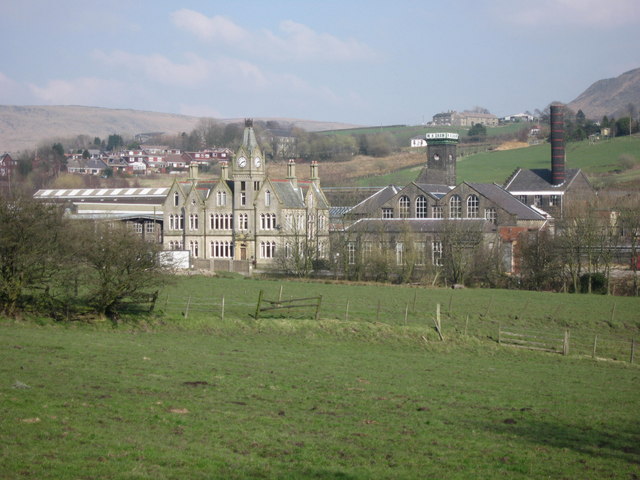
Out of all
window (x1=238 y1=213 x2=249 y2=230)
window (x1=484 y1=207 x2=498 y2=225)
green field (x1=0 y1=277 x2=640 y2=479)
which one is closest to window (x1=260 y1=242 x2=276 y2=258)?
window (x1=238 y1=213 x2=249 y2=230)

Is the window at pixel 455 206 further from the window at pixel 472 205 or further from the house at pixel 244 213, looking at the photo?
the house at pixel 244 213

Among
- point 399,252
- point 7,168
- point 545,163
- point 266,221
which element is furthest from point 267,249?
point 7,168

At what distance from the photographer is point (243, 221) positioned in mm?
76250

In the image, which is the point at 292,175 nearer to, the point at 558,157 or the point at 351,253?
the point at 351,253

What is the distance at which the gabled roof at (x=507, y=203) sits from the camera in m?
76.2

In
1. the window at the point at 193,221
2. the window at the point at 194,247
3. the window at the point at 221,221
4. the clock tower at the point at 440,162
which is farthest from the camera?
the clock tower at the point at 440,162

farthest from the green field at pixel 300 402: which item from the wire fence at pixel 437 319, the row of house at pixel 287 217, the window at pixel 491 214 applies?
the window at pixel 491 214

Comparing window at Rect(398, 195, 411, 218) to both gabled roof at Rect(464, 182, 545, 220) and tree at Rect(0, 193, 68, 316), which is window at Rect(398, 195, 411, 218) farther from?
tree at Rect(0, 193, 68, 316)

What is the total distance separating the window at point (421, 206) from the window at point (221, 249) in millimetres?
19119

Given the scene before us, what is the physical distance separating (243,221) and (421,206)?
18002mm

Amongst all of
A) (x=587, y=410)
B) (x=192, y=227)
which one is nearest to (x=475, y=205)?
(x=192, y=227)

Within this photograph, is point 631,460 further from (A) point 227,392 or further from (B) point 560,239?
(B) point 560,239

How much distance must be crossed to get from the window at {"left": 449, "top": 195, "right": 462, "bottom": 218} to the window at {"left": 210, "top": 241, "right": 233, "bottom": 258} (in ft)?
72.0

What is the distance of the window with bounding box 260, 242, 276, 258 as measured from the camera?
75.2 metres
